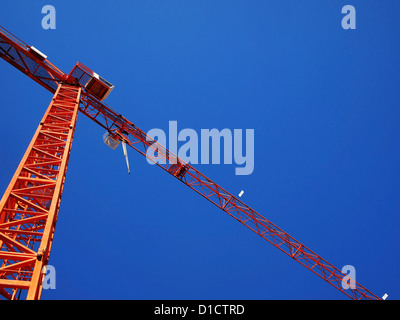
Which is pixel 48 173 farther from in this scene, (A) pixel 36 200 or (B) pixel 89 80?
(B) pixel 89 80

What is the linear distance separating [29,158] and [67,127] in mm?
3886

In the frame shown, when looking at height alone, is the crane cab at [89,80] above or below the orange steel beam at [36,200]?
above

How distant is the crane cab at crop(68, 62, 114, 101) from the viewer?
23078 millimetres

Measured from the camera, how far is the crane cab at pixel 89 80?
75.7ft

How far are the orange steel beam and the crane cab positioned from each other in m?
0.73

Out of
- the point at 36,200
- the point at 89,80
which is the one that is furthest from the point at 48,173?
the point at 89,80

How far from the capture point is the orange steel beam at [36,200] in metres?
9.02

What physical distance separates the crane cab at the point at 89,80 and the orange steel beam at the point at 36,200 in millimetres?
728

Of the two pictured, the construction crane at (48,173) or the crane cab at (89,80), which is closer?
the construction crane at (48,173)

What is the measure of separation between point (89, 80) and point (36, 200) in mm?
11334

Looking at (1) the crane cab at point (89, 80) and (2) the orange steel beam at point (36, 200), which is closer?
(2) the orange steel beam at point (36, 200)
